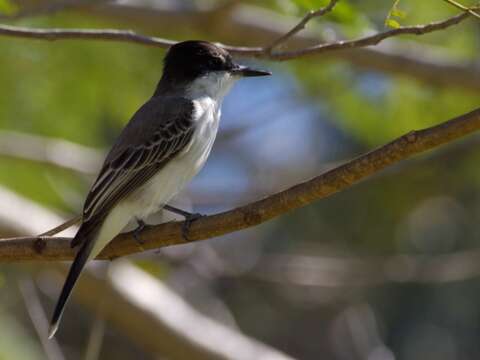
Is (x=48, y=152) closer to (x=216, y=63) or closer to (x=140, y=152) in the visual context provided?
(x=216, y=63)

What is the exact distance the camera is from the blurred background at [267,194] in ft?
21.3

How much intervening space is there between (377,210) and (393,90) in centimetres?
113

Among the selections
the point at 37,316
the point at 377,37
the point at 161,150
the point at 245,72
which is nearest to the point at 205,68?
the point at 245,72

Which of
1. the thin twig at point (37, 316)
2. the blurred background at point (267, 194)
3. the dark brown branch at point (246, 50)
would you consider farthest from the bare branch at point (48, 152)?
the dark brown branch at point (246, 50)

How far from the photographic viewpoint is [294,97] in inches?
297

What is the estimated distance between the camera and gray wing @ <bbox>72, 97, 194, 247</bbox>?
476 centimetres

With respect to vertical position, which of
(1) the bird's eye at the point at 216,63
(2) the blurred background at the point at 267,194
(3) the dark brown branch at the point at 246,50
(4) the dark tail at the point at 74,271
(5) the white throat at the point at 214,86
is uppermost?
(3) the dark brown branch at the point at 246,50

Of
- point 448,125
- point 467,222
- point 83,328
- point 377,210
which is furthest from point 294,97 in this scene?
point 448,125

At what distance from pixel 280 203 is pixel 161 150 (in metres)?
1.31

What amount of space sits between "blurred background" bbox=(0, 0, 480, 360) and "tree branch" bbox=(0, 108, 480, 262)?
5.08ft

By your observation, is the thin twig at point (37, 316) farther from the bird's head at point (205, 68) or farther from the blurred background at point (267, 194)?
the bird's head at point (205, 68)

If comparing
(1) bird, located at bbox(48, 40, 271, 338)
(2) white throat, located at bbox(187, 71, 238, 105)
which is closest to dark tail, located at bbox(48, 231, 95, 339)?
(1) bird, located at bbox(48, 40, 271, 338)

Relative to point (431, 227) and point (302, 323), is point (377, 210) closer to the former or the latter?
point (431, 227)

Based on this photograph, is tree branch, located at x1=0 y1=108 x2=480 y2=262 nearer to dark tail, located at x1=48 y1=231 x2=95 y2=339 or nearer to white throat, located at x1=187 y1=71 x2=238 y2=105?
dark tail, located at x1=48 y1=231 x2=95 y2=339
